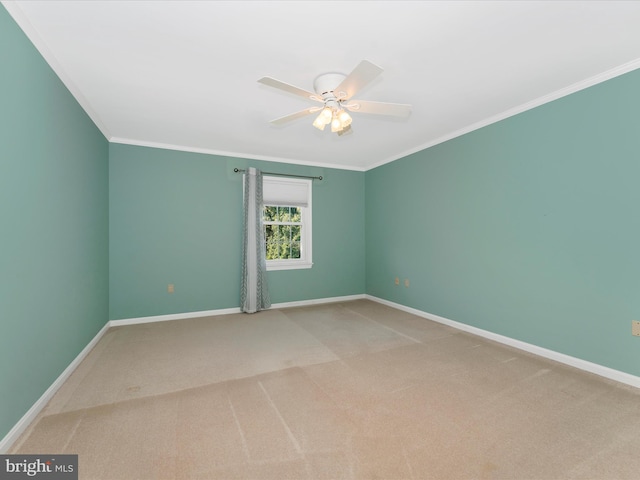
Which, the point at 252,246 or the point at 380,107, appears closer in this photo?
the point at 380,107

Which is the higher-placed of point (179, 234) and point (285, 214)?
point (285, 214)

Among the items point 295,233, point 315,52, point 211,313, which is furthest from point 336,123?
point 211,313

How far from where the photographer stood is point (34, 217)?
190 cm

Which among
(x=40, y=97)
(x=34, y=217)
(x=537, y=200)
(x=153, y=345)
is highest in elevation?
(x=40, y=97)

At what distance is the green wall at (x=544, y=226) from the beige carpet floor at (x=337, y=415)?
438 millimetres

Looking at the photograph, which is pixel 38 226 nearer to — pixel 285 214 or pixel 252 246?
pixel 252 246

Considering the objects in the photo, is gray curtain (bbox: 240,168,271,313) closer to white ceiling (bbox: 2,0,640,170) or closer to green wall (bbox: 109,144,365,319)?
green wall (bbox: 109,144,365,319)

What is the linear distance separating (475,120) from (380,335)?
2696 millimetres

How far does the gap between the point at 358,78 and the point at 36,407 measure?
297cm

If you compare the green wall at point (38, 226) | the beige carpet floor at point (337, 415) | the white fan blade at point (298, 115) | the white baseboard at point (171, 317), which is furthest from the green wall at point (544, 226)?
the green wall at point (38, 226)

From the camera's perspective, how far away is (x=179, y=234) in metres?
4.20

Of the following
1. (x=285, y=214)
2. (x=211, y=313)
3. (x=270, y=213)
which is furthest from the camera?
(x=285, y=214)

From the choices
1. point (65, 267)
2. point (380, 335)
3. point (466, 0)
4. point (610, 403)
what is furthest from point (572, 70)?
point (65, 267)

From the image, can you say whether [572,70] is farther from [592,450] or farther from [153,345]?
→ [153,345]
